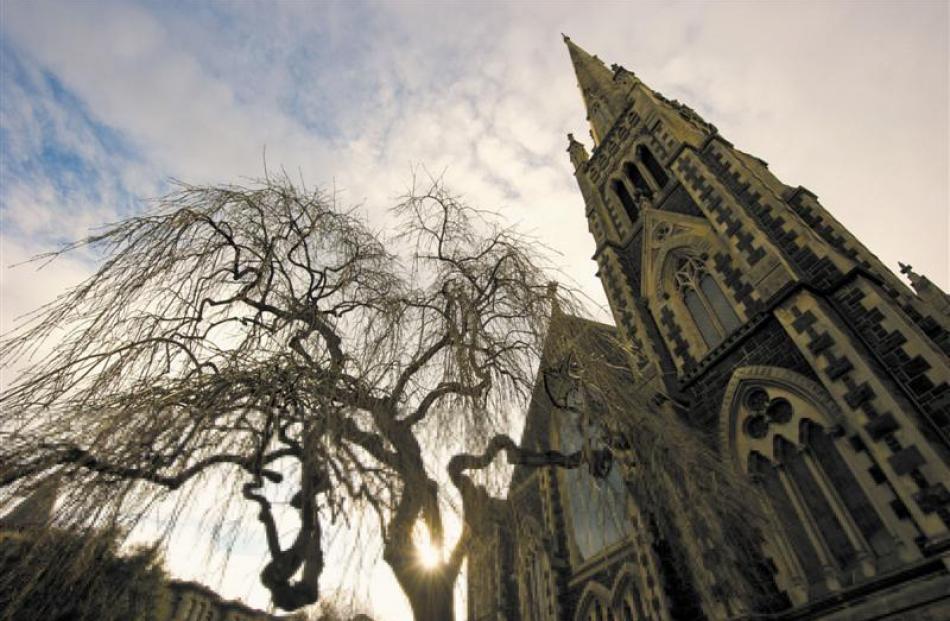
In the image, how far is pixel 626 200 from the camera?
15.1 m

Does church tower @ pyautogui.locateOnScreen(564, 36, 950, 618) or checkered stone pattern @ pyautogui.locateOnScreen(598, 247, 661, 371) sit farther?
checkered stone pattern @ pyautogui.locateOnScreen(598, 247, 661, 371)

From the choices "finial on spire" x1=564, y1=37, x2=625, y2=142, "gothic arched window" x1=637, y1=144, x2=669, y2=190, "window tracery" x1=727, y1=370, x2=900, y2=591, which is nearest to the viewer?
"window tracery" x1=727, y1=370, x2=900, y2=591

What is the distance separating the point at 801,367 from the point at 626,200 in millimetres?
8969

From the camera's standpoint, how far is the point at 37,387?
346cm

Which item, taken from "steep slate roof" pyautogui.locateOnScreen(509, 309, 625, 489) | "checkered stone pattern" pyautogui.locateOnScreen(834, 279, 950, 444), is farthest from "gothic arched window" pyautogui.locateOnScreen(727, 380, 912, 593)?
"steep slate roof" pyautogui.locateOnScreen(509, 309, 625, 489)

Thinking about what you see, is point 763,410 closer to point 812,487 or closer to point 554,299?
point 812,487

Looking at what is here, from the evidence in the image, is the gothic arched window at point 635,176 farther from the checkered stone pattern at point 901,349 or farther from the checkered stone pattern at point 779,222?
the checkered stone pattern at point 901,349

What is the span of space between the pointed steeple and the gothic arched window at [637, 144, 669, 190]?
250 cm

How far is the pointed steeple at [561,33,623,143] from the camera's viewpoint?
17.7 meters

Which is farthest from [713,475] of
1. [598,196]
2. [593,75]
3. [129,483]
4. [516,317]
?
[593,75]

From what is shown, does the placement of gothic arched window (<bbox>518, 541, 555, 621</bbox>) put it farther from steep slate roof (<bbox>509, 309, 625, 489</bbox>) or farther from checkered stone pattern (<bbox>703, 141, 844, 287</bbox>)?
checkered stone pattern (<bbox>703, 141, 844, 287</bbox>)

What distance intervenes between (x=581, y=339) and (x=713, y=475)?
1871mm

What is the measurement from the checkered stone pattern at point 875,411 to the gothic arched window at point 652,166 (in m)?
7.23

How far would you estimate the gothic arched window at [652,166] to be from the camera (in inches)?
541
